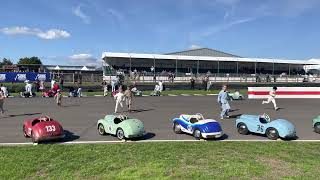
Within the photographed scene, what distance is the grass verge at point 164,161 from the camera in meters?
10.7

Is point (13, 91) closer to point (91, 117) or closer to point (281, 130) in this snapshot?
point (91, 117)

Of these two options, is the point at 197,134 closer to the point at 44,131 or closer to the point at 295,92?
the point at 44,131

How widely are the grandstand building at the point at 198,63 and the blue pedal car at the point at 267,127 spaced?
60.6 meters

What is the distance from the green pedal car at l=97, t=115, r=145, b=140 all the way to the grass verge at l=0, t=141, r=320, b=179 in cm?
80

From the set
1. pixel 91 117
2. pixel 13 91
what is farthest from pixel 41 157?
pixel 13 91

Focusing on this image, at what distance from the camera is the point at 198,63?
8612 centimetres

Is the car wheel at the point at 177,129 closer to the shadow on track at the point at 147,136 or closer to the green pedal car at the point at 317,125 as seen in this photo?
the shadow on track at the point at 147,136

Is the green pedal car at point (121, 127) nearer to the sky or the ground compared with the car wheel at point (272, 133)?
nearer to the sky

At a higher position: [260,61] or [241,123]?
[260,61]

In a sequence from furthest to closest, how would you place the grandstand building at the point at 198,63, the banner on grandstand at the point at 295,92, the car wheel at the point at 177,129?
the grandstand building at the point at 198,63, the banner on grandstand at the point at 295,92, the car wheel at the point at 177,129

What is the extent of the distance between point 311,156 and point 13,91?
3560 centimetres

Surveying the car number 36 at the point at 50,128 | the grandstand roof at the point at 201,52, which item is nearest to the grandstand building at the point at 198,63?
the grandstand roof at the point at 201,52

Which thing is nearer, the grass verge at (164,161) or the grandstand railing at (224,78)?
the grass verge at (164,161)

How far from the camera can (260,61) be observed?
295ft
